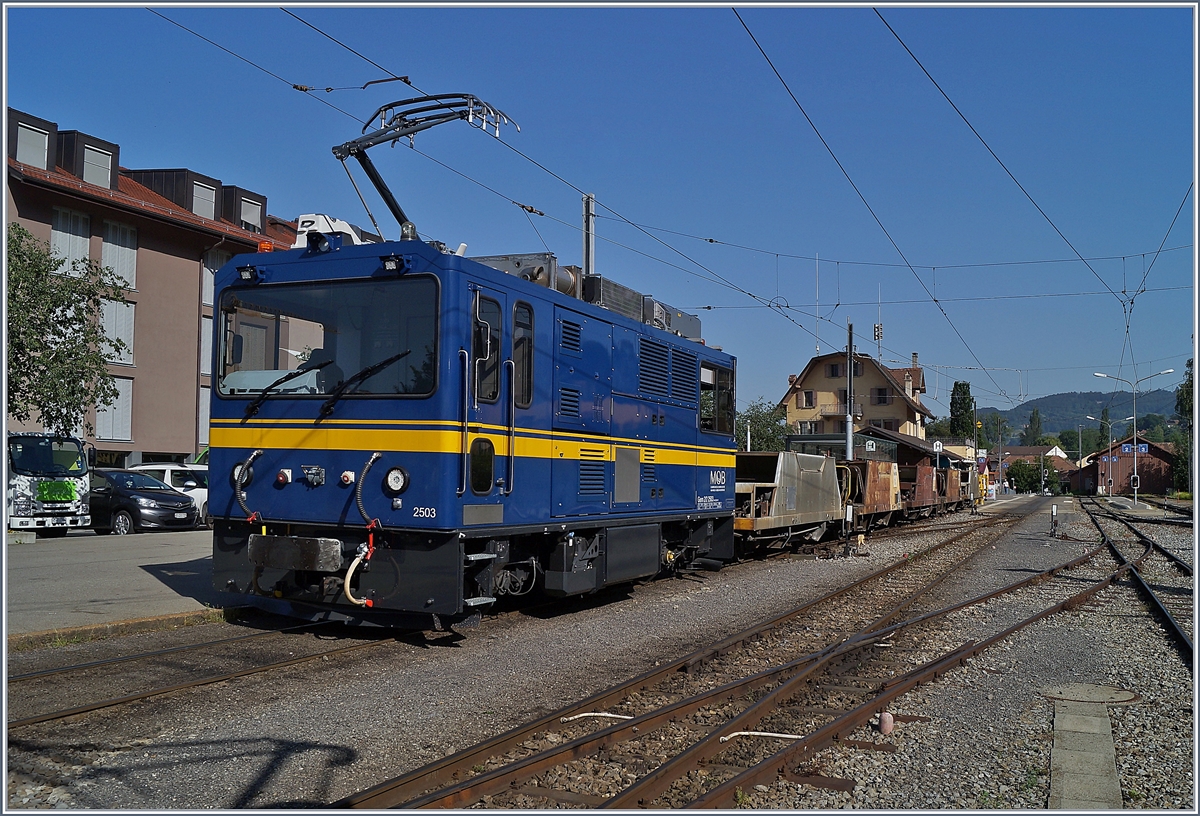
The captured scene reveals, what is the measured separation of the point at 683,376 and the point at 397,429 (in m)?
5.42

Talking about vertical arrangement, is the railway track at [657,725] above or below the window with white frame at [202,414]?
below

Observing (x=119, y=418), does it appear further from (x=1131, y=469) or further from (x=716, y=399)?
(x=1131, y=469)

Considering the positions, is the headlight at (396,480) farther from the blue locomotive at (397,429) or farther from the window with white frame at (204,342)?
the window with white frame at (204,342)

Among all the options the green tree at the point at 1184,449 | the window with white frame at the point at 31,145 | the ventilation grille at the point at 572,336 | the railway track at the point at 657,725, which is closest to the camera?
the railway track at the point at 657,725

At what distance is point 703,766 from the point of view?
545 centimetres

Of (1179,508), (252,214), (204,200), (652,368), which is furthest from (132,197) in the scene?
(1179,508)

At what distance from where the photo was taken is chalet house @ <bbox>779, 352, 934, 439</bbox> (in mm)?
71312

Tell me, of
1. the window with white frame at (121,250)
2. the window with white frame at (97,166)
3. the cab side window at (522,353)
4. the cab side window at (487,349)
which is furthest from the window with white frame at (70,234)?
the cab side window at (487,349)

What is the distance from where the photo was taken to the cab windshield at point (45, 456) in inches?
760

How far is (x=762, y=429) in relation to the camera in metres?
50.4

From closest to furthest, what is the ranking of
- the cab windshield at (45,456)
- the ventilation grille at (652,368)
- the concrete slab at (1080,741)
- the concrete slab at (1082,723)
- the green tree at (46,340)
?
the concrete slab at (1080,741)
the concrete slab at (1082,723)
the ventilation grille at (652,368)
the green tree at (46,340)
the cab windshield at (45,456)

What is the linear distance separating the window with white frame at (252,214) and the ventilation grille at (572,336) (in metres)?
31.1

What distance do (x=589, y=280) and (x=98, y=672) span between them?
6.01 m

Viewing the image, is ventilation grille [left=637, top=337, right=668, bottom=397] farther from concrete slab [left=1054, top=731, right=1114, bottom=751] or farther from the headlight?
concrete slab [left=1054, top=731, right=1114, bottom=751]
